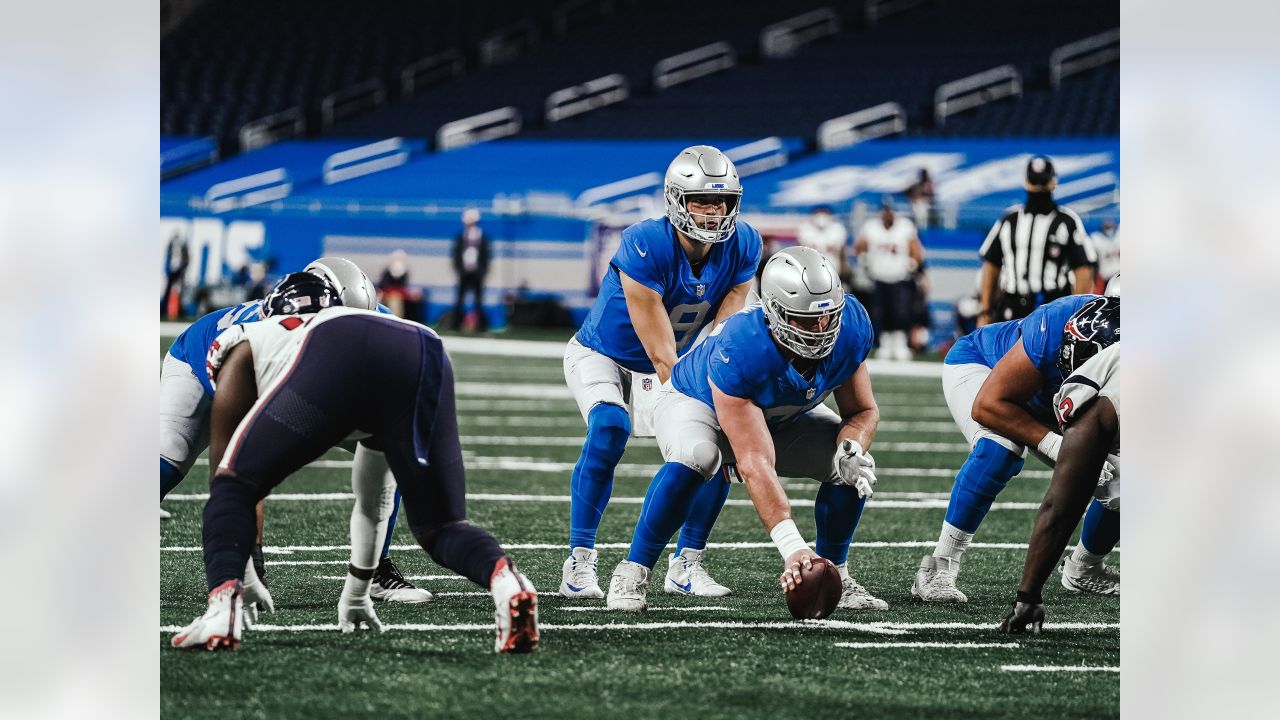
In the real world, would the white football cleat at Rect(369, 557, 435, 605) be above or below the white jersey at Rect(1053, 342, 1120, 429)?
below

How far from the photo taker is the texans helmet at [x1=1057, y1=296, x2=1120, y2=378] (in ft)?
15.4

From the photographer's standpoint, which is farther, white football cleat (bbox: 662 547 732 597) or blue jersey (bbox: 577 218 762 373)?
blue jersey (bbox: 577 218 762 373)

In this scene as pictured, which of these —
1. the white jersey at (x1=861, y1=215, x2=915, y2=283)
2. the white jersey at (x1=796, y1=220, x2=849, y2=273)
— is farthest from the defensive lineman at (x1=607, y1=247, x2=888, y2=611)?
the white jersey at (x1=796, y1=220, x2=849, y2=273)

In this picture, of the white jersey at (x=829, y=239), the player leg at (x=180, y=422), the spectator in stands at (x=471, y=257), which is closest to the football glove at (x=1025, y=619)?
the player leg at (x=180, y=422)

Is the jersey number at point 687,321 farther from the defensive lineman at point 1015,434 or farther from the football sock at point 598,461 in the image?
the defensive lineman at point 1015,434

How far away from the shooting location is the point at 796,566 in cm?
452

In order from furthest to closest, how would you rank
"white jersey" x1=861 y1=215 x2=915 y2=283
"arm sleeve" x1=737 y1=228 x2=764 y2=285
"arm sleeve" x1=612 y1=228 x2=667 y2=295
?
1. "white jersey" x1=861 y1=215 x2=915 y2=283
2. "arm sleeve" x1=737 y1=228 x2=764 y2=285
3. "arm sleeve" x1=612 y1=228 x2=667 y2=295

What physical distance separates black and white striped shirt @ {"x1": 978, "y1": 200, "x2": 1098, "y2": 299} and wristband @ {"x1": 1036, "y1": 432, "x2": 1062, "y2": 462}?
2.95 meters

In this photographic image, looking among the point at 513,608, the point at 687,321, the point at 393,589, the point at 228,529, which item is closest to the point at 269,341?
the point at 228,529

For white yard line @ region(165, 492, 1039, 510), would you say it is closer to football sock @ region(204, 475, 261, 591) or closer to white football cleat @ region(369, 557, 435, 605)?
white football cleat @ region(369, 557, 435, 605)

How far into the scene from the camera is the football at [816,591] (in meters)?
4.48

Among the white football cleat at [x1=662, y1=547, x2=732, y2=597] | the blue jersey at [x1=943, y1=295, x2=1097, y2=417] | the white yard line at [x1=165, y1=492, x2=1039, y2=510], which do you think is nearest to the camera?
the blue jersey at [x1=943, y1=295, x2=1097, y2=417]

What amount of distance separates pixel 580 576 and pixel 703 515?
1.58 ft

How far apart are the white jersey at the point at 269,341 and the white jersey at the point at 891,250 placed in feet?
38.6
